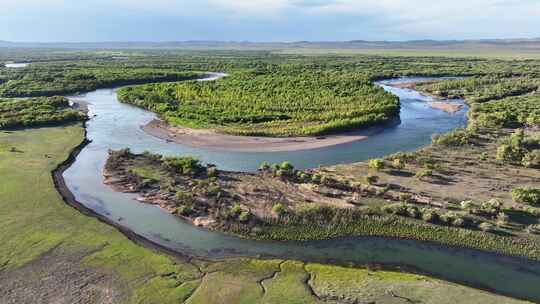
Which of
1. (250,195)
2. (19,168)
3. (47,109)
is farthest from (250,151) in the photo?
(47,109)

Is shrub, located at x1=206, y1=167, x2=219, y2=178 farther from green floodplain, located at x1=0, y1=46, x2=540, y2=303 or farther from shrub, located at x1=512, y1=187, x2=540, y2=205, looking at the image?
shrub, located at x1=512, y1=187, x2=540, y2=205

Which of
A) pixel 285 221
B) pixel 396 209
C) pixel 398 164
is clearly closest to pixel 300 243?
pixel 285 221

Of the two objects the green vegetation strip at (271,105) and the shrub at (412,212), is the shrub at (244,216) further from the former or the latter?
the green vegetation strip at (271,105)

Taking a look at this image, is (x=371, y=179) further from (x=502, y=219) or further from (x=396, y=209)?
(x=502, y=219)

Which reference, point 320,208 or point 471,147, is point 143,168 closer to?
point 320,208

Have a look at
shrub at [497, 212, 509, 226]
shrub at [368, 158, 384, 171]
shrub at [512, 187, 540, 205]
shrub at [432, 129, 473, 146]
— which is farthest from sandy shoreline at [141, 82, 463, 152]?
shrub at [497, 212, 509, 226]

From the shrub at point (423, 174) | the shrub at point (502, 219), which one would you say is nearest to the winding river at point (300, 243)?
the shrub at point (502, 219)
